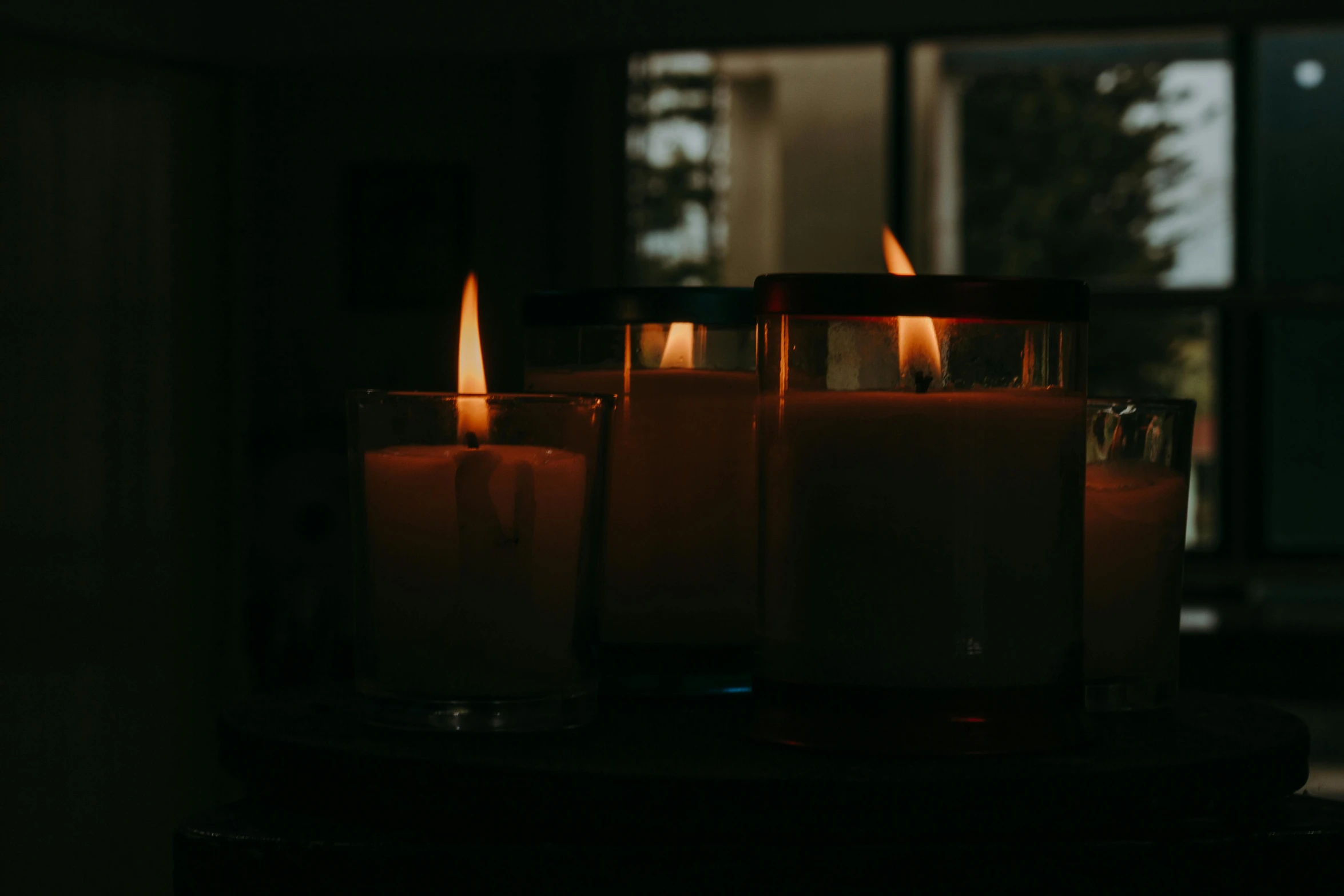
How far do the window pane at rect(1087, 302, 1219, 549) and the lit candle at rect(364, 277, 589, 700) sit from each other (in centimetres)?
286

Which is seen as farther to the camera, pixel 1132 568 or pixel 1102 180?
pixel 1102 180

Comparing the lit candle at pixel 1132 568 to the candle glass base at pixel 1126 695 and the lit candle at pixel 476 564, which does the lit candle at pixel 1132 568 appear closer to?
the candle glass base at pixel 1126 695

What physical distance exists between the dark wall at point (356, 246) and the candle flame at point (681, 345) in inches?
107

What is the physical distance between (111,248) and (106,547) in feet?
2.02

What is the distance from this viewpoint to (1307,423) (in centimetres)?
320

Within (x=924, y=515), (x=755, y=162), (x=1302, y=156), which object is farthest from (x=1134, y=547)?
(x=755, y=162)

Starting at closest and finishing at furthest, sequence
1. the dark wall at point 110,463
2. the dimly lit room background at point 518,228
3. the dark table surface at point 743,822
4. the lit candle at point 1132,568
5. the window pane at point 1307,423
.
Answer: the dark table surface at point 743,822, the lit candle at point 1132,568, the dark wall at point 110,463, the dimly lit room background at point 518,228, the window pane at point 1307,423

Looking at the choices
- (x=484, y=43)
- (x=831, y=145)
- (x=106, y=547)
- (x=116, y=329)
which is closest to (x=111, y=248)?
(x=116, y=329)

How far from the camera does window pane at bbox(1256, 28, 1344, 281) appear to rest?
10.6 feet

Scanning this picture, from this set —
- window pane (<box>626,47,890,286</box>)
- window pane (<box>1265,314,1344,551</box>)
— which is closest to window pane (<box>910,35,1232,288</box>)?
window pane (<box>626,47,890,286</box>)

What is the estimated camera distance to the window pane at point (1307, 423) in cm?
320

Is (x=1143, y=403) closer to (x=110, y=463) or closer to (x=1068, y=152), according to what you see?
(x=110, y=463)

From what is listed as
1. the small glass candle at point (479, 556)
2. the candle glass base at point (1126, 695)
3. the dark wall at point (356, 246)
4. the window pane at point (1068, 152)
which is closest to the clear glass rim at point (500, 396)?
the small glass candle at point (479, 556)

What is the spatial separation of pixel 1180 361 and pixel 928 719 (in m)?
2.97
